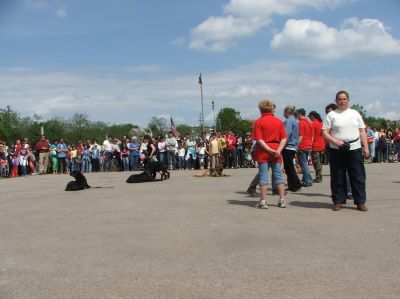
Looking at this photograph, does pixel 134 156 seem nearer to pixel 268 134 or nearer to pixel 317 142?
pixel 317 142

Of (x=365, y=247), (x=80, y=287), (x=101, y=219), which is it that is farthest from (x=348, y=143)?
(x=80, y=287)

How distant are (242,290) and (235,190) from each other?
7.26 meters

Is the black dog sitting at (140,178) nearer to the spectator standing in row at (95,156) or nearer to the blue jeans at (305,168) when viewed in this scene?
→ the blue jeans at (305,168)

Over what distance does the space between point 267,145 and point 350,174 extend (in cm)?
145

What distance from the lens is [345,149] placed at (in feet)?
25.2

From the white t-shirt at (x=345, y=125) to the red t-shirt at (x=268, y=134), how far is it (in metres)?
0.83

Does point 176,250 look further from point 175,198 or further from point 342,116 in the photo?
point 175,198

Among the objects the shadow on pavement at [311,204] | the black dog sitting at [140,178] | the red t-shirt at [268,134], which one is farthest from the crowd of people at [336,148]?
the black dog sitting at [140,178]

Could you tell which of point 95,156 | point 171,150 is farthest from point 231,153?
point 95,156

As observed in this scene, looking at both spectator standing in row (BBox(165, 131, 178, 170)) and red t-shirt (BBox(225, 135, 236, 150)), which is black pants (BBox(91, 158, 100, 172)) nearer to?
spectator standing in row (BBox(165, 131, 178, 170))

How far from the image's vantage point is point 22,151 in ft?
73.3

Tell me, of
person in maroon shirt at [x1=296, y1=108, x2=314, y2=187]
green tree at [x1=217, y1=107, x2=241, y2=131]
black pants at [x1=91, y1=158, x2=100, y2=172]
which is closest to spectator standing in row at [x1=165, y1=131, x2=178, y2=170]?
black pants at [x1=91, y1=158, x2=100, y2=172]

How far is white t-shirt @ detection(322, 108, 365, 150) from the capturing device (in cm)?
771

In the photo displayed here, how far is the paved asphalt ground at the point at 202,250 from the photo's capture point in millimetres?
4160
